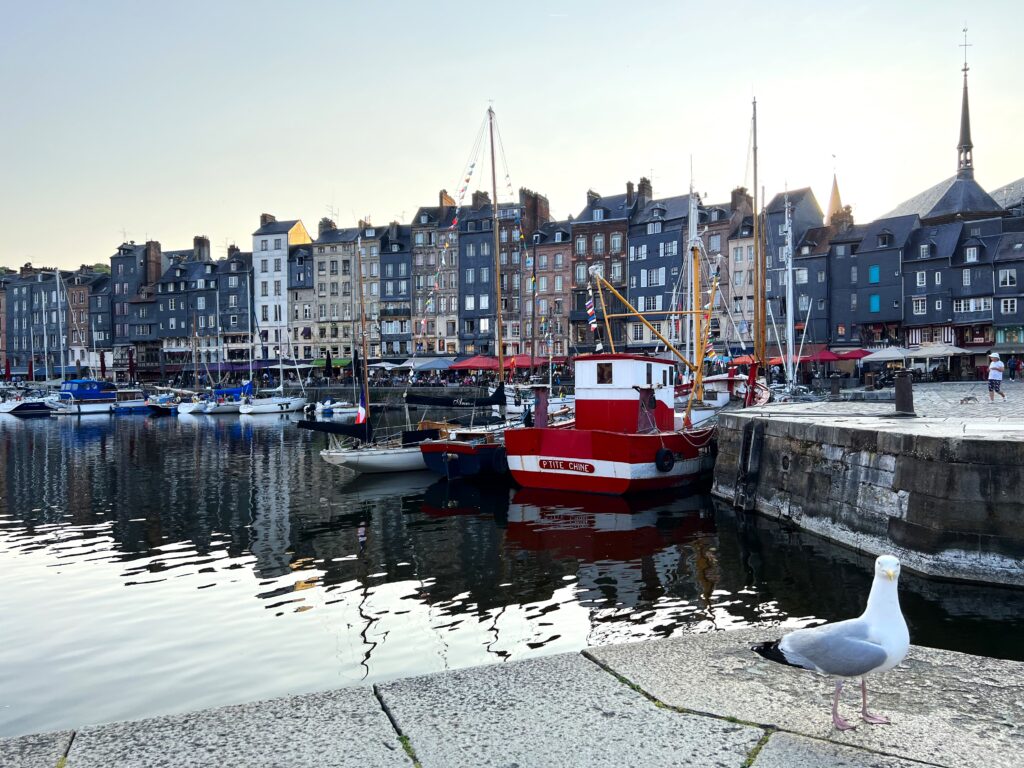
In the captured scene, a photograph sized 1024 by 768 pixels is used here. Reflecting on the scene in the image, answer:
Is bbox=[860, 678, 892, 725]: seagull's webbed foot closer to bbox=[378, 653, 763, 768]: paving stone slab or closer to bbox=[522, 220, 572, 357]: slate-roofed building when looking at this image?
bbox=[378, 653, 763, 768]: paving stone slab

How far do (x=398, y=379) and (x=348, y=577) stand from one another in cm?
6489

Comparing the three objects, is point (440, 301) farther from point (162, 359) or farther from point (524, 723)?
point (524, 723)

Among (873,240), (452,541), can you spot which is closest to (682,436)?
(452,541)

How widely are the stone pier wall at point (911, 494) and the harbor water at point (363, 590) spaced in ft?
1.52

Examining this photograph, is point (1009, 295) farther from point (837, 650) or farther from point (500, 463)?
point (837, 650)

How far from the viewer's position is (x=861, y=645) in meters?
5.12

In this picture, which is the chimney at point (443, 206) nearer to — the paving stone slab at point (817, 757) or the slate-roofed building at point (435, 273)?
the slate-roofed building at point (435, 273)

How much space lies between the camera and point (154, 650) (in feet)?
34.3

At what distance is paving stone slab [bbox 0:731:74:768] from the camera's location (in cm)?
460

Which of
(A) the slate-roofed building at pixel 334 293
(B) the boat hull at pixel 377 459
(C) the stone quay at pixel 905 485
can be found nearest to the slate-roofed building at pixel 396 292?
(A) the slate-roofed building at pixel 334 293

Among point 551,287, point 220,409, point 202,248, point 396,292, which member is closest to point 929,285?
point 551,287

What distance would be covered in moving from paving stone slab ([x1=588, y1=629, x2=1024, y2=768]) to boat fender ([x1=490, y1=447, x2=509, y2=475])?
18548mm

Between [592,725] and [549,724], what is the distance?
10.9 inches

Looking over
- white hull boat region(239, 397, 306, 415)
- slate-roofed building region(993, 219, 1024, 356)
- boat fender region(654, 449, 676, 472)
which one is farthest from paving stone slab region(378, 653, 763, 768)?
white hull boat region(239, 397, 306, 415)
